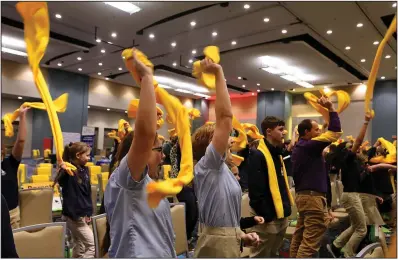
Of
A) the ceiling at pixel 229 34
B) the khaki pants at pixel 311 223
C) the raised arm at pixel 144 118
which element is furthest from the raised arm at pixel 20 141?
the ceiling at pixel 229 34

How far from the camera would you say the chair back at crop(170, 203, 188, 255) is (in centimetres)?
261

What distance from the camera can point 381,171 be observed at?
16.1 feet

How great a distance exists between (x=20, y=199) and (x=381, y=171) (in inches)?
187

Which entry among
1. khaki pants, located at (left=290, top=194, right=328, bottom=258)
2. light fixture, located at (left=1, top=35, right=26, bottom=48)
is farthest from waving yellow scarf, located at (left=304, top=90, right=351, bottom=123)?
light fixture, located at (left=1, top=35, right=26, bottom=48)

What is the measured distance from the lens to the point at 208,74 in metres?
1.66

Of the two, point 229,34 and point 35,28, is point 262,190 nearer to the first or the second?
point 35,28

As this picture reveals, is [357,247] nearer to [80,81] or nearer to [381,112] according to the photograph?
[381,112]

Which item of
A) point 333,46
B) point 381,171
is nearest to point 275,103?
point 333,46

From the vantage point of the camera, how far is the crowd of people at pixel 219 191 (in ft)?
4.35

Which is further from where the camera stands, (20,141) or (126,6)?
(126,6)

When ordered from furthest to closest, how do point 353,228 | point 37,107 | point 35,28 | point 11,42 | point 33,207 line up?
point 11,42
point 353,228
point 33,207
point 37,107
point 35,28

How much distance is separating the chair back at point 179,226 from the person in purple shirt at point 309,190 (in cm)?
110

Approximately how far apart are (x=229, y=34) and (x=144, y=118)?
8.06 meters

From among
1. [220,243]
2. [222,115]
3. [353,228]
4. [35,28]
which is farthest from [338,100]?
[35,28]
